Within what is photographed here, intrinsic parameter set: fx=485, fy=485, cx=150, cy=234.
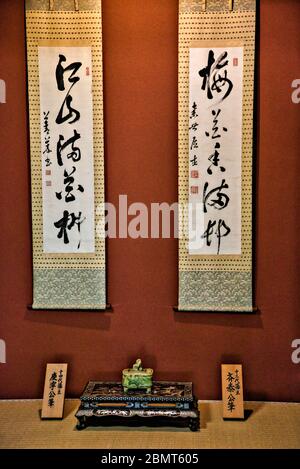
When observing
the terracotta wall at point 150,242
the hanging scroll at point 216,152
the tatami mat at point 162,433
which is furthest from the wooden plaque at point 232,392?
the hanging scroll at point 216,152

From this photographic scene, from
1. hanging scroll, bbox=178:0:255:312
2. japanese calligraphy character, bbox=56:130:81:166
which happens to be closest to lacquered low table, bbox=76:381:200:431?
Result: hanging scroll, bbox=178:0:255:312

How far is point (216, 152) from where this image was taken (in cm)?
335

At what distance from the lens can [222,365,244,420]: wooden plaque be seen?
127 inches

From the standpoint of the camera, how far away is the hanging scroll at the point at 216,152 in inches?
129

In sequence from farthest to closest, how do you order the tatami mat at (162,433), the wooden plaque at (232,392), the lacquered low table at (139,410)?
the wooden plaque at (232,392) < the lacquered low table at (139,410) < the tatami mat at (162,433)

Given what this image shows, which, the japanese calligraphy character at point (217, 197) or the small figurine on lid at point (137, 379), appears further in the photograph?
the japanese calligraphy character at point (217, 197)

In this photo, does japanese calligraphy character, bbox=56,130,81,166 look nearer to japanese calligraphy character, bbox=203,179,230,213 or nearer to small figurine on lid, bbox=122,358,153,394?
japanese calligraphy character, bbox=203,179,230,213

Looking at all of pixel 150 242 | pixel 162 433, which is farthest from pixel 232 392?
pixel 150 242

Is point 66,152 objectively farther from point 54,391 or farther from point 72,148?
point 54,391

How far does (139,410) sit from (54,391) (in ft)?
2.04

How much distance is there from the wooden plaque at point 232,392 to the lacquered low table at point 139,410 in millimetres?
232

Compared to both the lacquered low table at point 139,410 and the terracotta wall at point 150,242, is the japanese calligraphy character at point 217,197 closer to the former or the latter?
the terracotta wall at point 150,242

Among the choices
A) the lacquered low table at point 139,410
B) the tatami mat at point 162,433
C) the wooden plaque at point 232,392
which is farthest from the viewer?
the wooden plaque at point 232,392

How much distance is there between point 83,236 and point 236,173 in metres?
1.16
